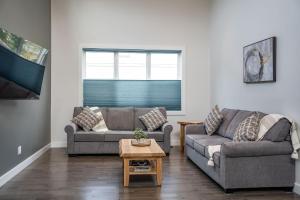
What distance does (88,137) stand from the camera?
18.5 feet

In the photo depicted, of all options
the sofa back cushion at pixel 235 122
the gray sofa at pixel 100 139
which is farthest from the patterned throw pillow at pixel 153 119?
the sofa back cushion at pixel 235 122

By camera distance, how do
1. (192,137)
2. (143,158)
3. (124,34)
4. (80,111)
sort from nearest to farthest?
(143,158)
(192,137)
(80,111)
(124,34)

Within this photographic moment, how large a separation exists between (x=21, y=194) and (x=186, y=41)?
15.7ft

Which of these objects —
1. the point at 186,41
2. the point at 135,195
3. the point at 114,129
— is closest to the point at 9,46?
the point at 135,195

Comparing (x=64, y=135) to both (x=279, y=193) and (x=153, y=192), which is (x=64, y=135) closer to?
(x=153, y=192)

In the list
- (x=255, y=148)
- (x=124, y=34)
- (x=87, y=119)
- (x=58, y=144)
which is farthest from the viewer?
(x=124, y=34)

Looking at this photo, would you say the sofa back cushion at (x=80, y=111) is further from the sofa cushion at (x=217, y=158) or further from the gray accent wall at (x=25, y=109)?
the sofa cushion at (x=217, y=158)

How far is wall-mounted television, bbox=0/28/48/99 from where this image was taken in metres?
3.09

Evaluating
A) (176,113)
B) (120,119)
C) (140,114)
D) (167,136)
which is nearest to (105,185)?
(167,136)

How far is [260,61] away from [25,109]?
12.2ft

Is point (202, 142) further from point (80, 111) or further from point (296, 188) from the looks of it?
point (80, 111)

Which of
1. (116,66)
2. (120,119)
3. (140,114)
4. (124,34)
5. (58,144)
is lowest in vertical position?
(58,144)

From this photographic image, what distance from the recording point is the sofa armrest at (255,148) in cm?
354

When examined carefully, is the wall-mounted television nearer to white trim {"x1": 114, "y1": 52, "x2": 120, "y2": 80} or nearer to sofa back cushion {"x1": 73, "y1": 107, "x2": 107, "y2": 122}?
sofa back cushion {"x1": 73, "y1": 107, "x2": 107, "y2": 122}
